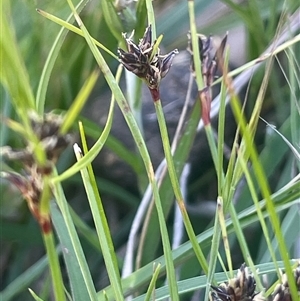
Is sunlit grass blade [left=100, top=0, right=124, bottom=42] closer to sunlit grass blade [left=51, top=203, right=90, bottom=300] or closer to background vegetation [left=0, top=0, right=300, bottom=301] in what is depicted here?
background vegetation [left=0, top=0, right=300, bottom=301]

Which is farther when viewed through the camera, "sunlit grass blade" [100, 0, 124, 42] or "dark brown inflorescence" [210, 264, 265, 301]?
"sunlit grass blade" [100, 0, 124, 42]

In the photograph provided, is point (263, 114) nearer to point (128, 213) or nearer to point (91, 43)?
point (128, 213)

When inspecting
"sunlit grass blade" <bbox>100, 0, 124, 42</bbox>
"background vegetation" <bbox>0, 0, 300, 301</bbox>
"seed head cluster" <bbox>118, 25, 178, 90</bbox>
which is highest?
"sunlit grass blade" <bbox>100, 0, 124, 42</bbox>

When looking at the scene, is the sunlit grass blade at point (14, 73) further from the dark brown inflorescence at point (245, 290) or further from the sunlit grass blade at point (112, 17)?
the sunlit grass blade at point (112, 17)

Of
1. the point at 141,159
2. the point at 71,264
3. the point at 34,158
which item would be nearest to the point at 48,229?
the point at 34,158

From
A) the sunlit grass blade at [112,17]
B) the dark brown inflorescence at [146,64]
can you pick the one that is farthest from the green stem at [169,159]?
the sunlit grass blade at [112,17]

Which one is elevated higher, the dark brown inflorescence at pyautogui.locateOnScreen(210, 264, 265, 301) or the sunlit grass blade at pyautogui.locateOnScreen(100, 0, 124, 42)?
the sunlit grass blade at pyautogui.locateOnScreen(100, 0, 124, 42)

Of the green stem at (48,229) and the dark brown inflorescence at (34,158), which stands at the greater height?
the dark brown inflorescence at (34,158)

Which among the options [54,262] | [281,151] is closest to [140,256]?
[281,151]

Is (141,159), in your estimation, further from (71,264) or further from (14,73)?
(14,73)

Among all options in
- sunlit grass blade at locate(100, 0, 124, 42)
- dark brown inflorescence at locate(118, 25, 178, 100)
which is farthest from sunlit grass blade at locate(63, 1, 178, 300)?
sunlit grass blade at locate(100, 0, 124, 42)

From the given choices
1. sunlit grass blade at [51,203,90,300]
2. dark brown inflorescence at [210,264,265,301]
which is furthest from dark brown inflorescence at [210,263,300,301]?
sunlit grass blade at [51,203,90,300]
